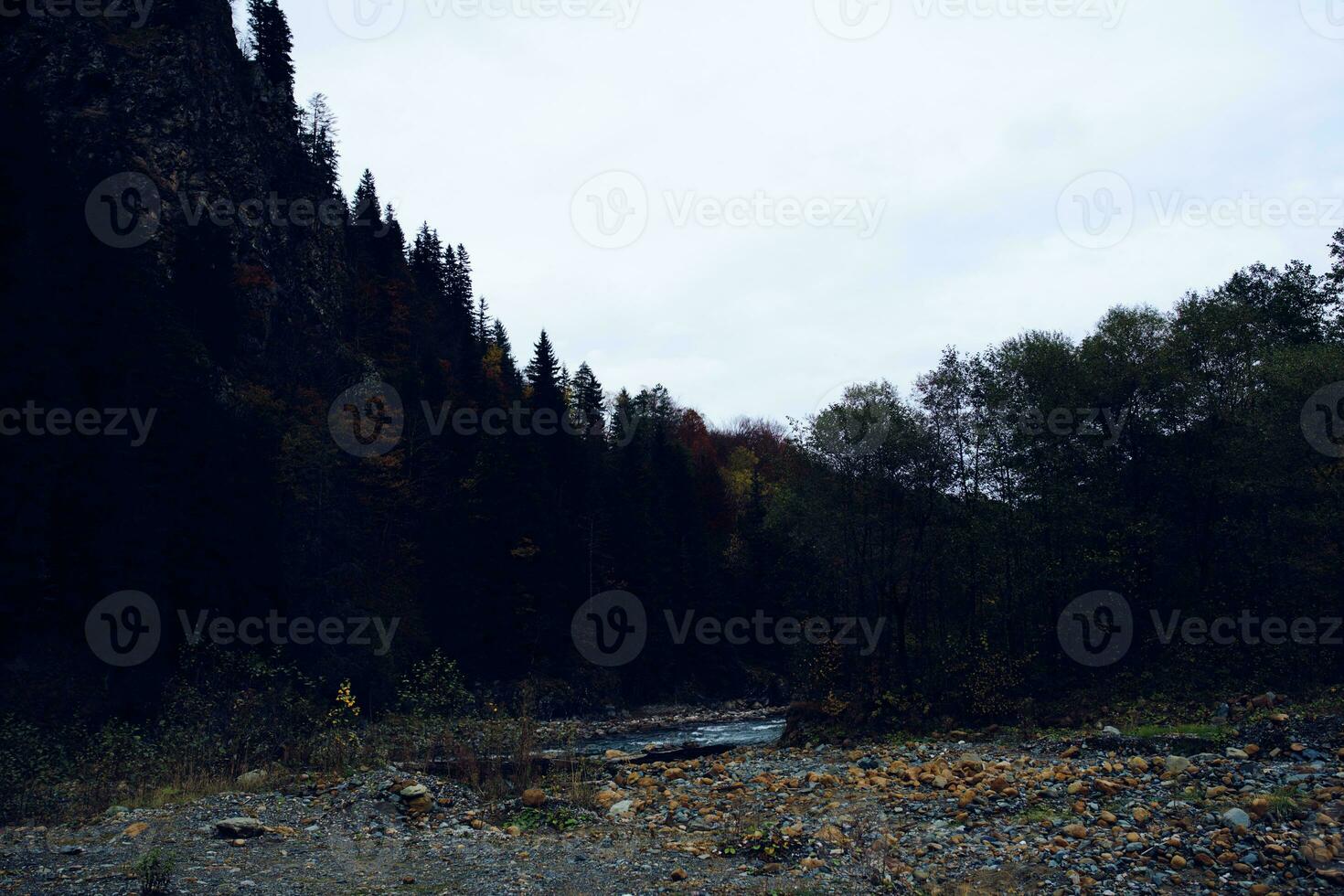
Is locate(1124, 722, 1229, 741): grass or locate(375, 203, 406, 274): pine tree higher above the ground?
locate(375, 203, 406, 274): pine tree

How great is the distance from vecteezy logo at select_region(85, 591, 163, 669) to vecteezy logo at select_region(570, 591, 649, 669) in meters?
30.7

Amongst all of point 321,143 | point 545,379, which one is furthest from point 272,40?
point 545,379

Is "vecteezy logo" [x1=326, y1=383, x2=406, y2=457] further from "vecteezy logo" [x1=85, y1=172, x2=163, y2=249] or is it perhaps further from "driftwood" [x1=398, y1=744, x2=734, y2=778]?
"driftwood" [x1=398, y1=744, x2=734, y2=778]

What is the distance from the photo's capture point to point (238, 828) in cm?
1644

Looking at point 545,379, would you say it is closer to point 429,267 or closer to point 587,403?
point 587,403

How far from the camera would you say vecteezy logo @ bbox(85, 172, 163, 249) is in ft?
130

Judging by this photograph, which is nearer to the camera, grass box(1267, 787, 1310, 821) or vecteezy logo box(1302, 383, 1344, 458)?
grass box(1267, 787, 1310, 821)
